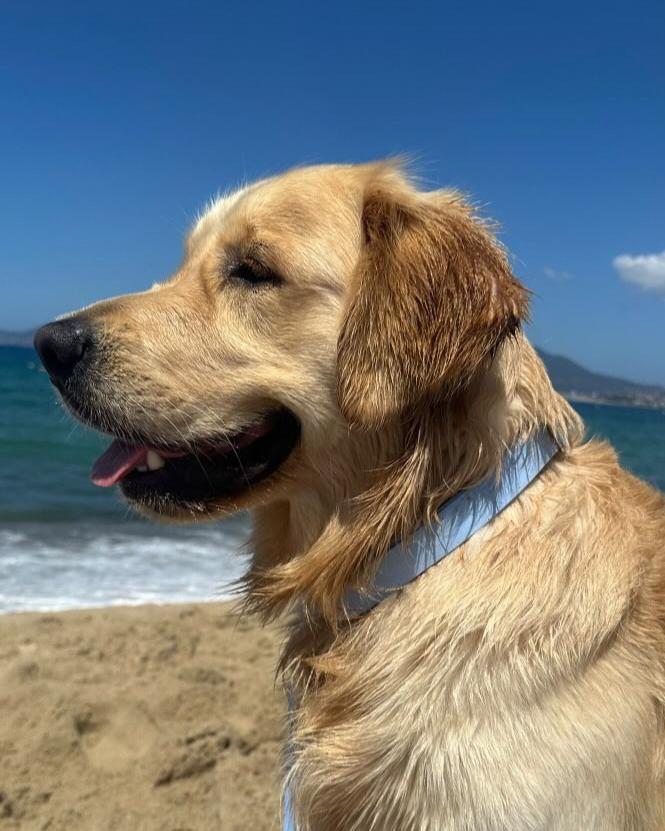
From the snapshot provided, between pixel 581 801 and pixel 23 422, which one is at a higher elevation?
pixel 581 801

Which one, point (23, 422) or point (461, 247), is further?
point (23, 422)

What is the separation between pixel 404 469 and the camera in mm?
2279

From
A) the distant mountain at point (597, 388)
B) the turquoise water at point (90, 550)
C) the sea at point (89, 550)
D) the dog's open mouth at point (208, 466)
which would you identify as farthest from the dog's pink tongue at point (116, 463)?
the distant mountain at point (597, 388)

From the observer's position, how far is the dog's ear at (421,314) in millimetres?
2152

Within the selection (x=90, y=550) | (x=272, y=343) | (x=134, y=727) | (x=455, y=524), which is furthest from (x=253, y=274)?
(x=90, y=550)

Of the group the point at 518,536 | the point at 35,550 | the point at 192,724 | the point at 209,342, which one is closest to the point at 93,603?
the point at 35,550

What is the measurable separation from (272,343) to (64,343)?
649 mm

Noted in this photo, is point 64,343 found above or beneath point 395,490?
above

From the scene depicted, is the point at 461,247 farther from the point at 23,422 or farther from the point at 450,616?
the point at 23,422

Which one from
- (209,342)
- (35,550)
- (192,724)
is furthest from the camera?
(35,550)

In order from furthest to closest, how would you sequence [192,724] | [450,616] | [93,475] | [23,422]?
[23,422], [192,724], [93,475], [450,616]

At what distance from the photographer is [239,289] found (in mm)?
2549

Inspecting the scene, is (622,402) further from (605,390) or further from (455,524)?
(455,524)

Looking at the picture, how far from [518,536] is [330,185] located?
4.19ft
